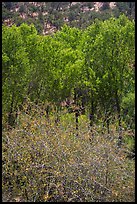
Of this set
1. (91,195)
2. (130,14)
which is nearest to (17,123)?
(91,195)

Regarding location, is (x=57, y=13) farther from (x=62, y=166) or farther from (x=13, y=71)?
(x=62, y=166)

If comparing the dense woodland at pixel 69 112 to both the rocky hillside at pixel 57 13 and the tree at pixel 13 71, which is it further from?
the rocky hillside at pixel 57 13

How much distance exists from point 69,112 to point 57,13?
85.9 ft

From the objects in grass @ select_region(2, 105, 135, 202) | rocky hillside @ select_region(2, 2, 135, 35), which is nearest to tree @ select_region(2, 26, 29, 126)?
grass @ select_region(2, 105, 135, 202)

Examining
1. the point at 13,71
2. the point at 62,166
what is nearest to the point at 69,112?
the point at 13,71

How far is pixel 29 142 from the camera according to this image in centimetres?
1044

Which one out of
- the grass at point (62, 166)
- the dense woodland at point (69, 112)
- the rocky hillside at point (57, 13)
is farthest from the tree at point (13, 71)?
the rocky hillside at point (57, 13)

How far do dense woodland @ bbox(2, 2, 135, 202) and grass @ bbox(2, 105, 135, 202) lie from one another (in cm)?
3

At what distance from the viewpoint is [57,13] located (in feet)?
125

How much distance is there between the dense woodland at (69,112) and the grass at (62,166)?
0.03 metres

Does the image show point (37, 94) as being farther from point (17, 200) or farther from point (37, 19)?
point (37, 19)

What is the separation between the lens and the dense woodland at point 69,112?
9.37 metres

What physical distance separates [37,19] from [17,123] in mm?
25293

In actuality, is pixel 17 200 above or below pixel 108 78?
below
